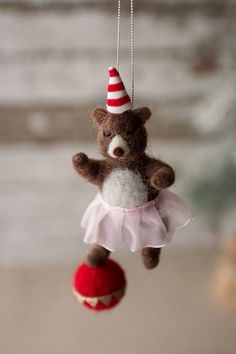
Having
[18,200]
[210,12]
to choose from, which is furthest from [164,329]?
[210,12]

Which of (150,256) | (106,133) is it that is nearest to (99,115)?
(106,133)

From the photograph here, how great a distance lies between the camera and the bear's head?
0.43 meters

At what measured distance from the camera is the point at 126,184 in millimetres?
454

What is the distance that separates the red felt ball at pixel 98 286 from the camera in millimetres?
520

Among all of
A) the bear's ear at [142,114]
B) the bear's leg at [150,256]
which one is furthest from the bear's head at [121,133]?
the bear's leg at [150,256]

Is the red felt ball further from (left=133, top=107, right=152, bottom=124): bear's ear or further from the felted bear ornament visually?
(left=133, top=107, right=152, bottom=124): bear's ear

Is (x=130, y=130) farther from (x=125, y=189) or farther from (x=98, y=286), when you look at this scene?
(x=98, y=286)

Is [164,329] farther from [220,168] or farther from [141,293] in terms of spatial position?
[220,168]

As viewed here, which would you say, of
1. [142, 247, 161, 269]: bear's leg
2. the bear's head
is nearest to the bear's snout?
the bear's head

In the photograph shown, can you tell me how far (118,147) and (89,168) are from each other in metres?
0.04

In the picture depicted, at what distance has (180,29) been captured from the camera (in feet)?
3.12

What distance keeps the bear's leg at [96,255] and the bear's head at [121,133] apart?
0.38 ft

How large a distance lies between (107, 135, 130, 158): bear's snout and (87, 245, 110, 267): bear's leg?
128 mm

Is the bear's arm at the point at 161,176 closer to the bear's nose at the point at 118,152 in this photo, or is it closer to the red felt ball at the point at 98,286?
the bear's nose at the point at 118,152
